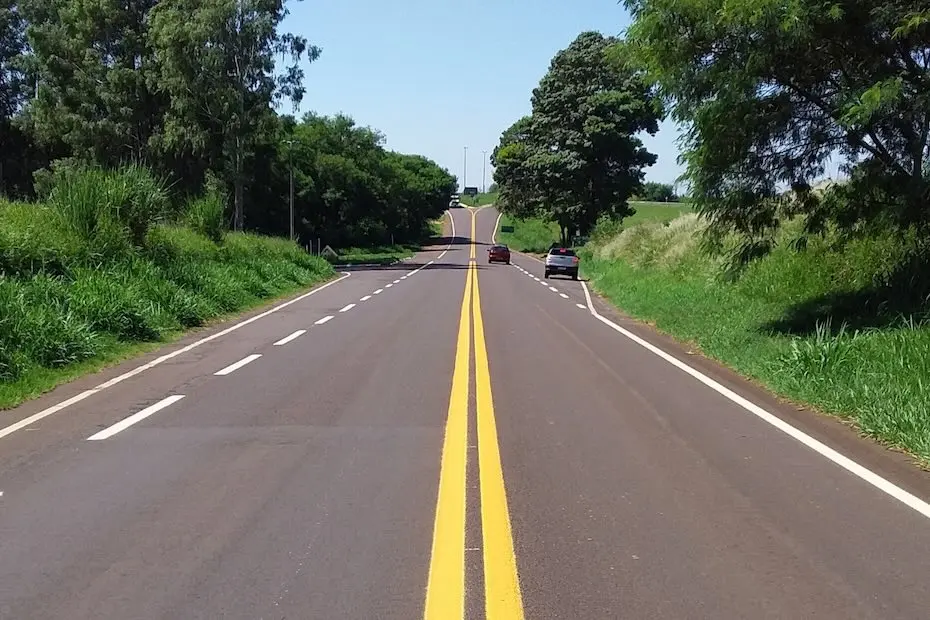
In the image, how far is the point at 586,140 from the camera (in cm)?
5894

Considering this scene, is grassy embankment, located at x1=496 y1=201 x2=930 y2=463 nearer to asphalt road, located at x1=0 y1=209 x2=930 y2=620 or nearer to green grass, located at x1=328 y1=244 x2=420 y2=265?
asphalt road, located at x1=0 y1=209 x2=930 y2=620

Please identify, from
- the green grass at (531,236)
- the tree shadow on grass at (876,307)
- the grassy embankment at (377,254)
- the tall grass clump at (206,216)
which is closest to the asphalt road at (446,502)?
the tree shadow on grass at (876,307)

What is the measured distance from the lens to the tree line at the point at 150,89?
46281mm

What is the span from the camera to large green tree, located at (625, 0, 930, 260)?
455 inches

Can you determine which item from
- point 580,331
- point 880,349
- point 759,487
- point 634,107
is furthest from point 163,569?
point 634,107

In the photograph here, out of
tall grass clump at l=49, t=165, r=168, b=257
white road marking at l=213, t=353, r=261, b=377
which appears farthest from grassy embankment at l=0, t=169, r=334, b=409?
white road marking at l=213, t=353, r=261, b=377

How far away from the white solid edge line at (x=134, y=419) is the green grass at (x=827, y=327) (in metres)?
6.97

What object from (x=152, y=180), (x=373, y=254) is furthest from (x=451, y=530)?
(x=373, y=254)

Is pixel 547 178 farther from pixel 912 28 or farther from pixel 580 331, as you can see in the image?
pixel 912 28

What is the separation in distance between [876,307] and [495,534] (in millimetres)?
10409

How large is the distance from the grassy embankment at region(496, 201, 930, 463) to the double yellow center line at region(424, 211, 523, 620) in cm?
357

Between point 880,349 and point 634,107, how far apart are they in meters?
50.4

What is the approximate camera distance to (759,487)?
6379 mm

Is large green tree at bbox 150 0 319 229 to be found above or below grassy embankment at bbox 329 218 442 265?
above
